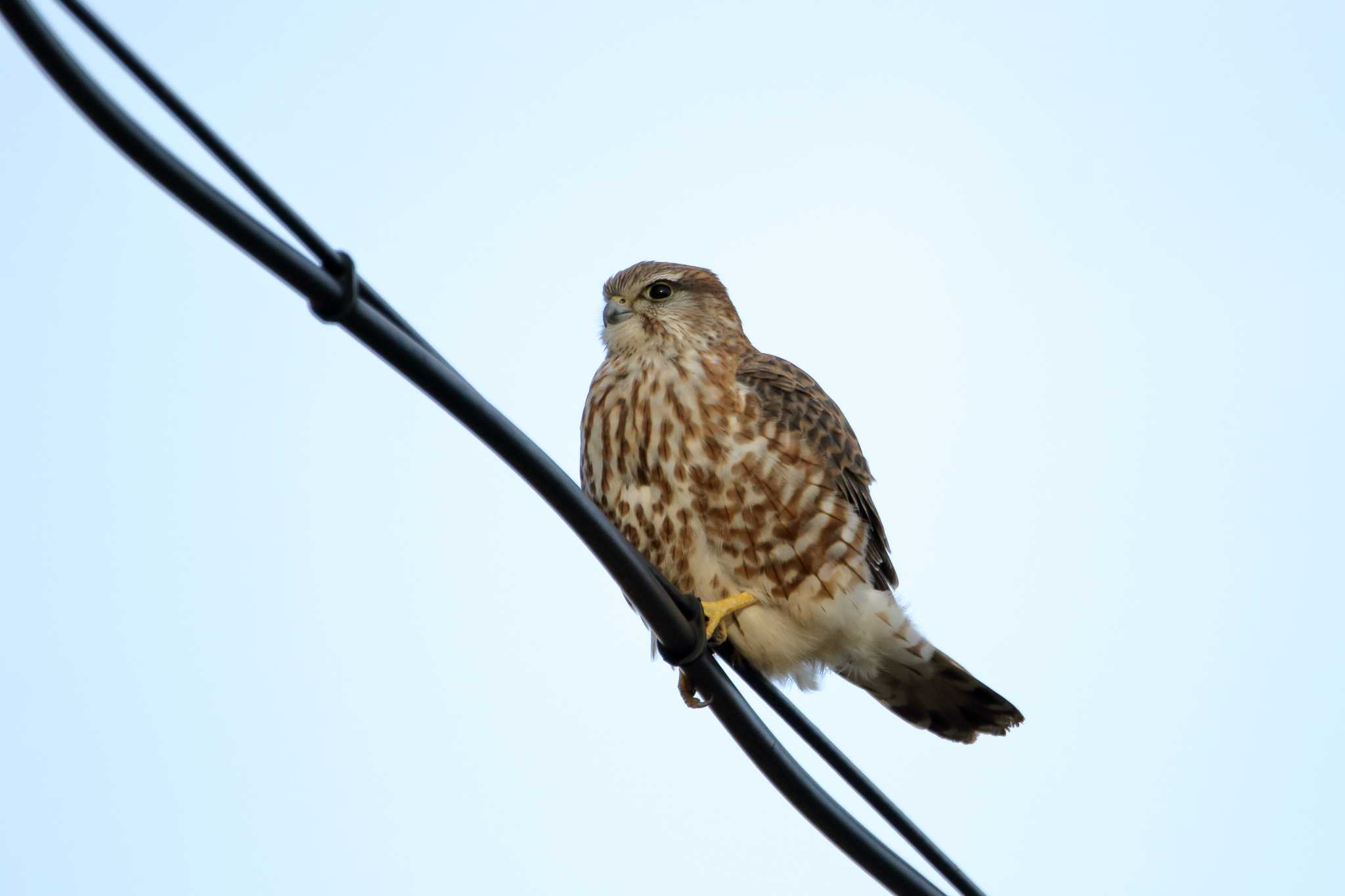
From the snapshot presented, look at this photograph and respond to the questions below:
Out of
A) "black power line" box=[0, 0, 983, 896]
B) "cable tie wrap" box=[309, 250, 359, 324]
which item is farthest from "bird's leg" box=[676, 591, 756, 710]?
"cable tie wrap" box=[309, 250, 359, 324]

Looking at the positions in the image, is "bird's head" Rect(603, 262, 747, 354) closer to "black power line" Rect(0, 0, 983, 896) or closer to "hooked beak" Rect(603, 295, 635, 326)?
"hooked beak" Rect(603, 295, 635, 326)

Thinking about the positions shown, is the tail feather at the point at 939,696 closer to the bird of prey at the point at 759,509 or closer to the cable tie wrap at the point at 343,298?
the bird of prey at the point at 759,509

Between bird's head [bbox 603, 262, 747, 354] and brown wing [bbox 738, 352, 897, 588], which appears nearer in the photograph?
brown wing [bbox 738, 352, 897, 588]

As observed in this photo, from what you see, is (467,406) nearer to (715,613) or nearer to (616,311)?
(715,613)

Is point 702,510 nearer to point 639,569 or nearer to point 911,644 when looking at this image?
point 911,644

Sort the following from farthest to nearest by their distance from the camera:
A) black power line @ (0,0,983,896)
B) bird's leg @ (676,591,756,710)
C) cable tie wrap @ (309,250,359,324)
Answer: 1. bird's leg @ (676,591,756,710)
2. cable tie wrap @ (309,250,359,324)
3. black power line @ (0,0,983,896)

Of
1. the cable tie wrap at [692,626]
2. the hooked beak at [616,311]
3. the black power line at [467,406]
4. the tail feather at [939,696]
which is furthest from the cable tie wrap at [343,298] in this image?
the tail feather at [939,696]

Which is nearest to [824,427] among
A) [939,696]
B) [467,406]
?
[939,696]
